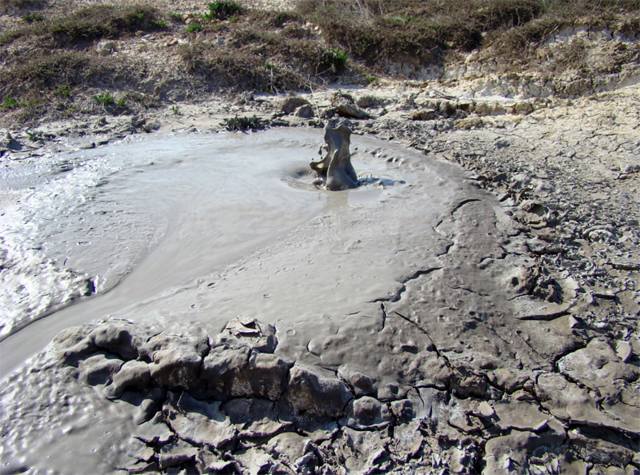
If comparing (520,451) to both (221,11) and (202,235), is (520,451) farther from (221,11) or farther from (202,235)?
(221,11)

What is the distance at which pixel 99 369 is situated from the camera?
134 inches

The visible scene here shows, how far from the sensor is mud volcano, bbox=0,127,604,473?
292cm

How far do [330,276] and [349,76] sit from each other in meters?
8.45

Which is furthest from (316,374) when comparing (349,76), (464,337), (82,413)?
(349,76)

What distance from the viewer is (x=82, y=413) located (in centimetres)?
318

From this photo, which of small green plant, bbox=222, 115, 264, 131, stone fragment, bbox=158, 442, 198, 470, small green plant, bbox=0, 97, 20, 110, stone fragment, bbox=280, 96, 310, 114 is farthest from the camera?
small green plant, bbox=0, 97, 20, 110

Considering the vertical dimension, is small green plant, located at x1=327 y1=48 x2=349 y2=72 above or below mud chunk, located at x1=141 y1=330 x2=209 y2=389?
above

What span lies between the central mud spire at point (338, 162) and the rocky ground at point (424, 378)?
1661 millimetres

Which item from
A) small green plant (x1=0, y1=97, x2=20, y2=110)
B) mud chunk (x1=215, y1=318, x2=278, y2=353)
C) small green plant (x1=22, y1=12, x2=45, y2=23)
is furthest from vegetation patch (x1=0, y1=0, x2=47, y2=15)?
mud chunk (x1=215, y1=318, x2=278, y2=353)

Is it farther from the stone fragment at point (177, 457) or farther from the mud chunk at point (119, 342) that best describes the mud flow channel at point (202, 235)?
the stone fragment at point (177, 457)

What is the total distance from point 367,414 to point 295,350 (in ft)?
2.11

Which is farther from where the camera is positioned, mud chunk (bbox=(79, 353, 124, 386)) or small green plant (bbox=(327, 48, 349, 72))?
small green plant (bbox=(327, 48, 349, 72))

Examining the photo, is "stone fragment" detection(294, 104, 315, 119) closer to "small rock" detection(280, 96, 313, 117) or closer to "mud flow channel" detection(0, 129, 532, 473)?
"small rock" detection(280, 96, 313, 117)

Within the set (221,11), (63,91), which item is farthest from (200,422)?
(221,11)
